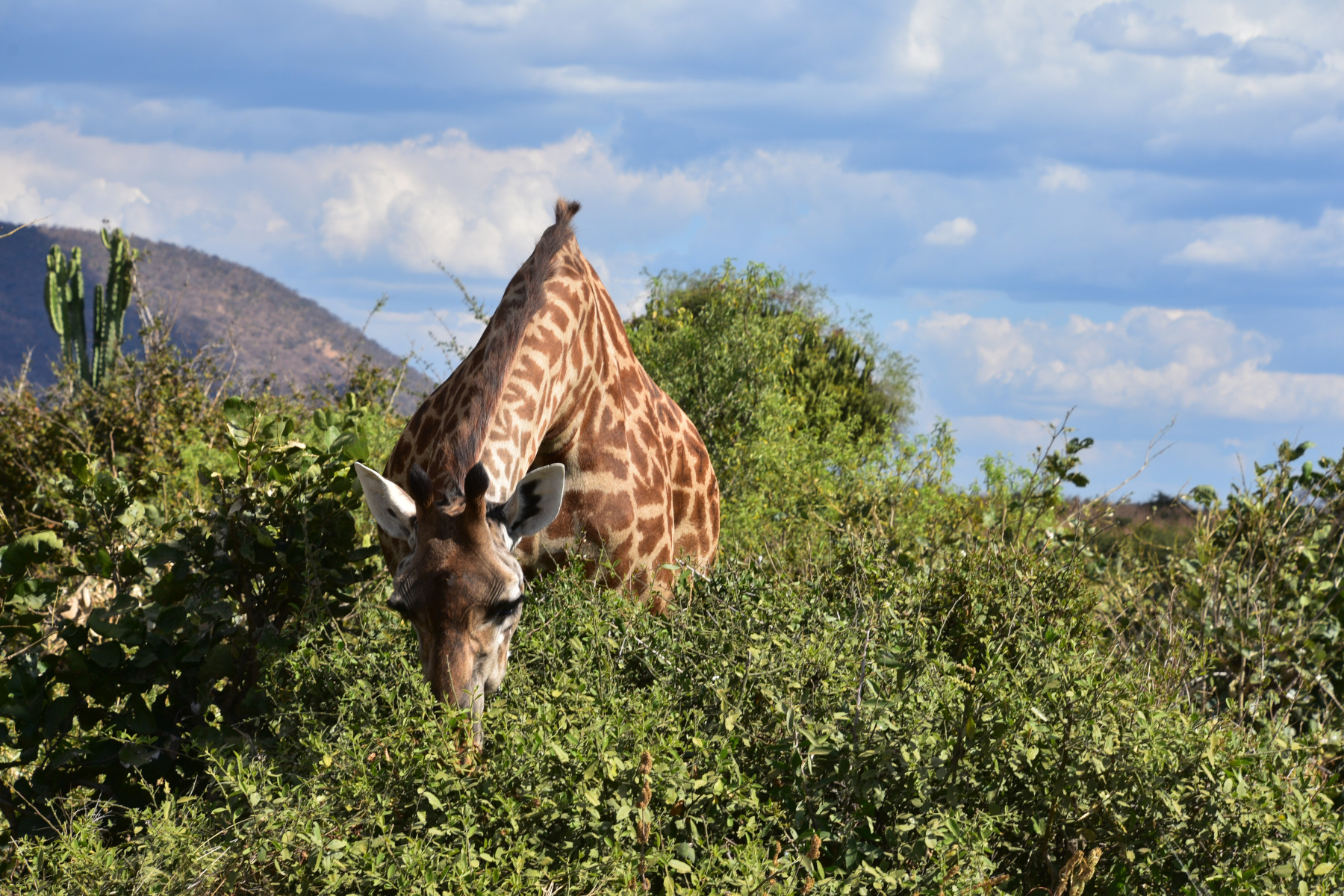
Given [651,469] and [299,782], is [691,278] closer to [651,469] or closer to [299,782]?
[651,469]

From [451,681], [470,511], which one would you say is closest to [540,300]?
[470,511]

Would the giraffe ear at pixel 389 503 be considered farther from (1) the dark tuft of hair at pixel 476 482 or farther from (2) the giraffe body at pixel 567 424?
(1) the dark tuft of hair at pixel 476 482

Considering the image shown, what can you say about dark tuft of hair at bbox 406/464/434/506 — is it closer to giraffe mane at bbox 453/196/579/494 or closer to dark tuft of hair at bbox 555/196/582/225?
giraffe mane at bbox 453/196/579/494

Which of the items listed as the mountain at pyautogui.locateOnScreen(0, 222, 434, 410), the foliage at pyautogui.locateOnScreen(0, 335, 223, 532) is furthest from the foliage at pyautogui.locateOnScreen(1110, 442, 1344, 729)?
the mountain at pyautogui.locateOnScreen(0, 222, 434, 410)

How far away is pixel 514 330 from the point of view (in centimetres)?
539

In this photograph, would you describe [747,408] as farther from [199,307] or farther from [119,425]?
[199,307]

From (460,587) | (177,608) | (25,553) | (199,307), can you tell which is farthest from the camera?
(199,307)

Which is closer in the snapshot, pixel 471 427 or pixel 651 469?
pixel 471 427

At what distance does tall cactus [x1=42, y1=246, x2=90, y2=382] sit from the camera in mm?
24500

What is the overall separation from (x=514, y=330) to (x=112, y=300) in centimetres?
2319

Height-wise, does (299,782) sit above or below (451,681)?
below

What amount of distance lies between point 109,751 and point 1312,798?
545cm

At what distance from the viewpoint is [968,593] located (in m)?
5.50

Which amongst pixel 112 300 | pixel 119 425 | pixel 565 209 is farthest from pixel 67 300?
pixel 565 209
